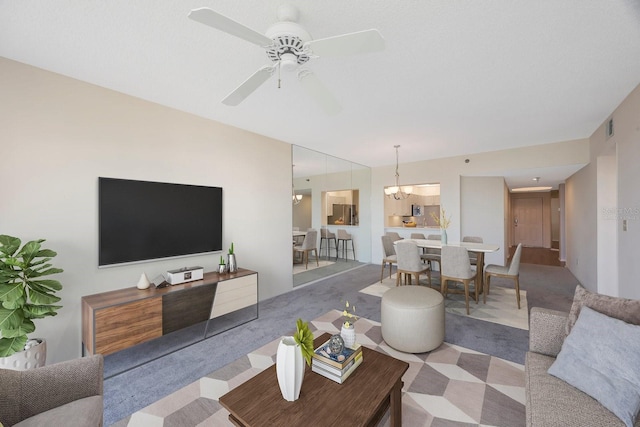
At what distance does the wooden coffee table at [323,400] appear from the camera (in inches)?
48.4

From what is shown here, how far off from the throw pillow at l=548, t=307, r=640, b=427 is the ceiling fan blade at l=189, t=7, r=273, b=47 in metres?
2.41

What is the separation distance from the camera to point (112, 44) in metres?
1.93

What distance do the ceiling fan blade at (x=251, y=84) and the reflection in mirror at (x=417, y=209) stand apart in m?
5.88

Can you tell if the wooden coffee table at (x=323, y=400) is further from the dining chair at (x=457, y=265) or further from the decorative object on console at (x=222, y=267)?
the dining chair at (x=457, y=265)

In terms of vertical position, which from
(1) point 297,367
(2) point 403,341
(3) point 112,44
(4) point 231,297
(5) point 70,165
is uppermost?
(3) point 112,44

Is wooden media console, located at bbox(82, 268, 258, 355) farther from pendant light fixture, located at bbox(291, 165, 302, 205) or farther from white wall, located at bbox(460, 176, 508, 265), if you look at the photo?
white wall, located at bbox(460, 176, 508, 265)

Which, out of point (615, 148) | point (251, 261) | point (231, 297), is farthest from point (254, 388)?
point (615, 148)

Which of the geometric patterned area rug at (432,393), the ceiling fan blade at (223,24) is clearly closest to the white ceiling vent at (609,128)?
the geometric patterned area rug at (432,393)

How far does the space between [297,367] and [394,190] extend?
5970 millimetres

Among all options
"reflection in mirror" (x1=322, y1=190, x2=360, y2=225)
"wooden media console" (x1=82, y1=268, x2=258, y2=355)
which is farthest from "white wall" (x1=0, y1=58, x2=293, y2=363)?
"reflection in mirror" (x1=322, y1=190, x2=360, y2=225)

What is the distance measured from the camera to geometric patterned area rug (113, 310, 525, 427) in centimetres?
171

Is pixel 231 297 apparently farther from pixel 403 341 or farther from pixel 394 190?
pixel 394 190

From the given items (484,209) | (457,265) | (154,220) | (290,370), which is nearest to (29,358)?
(154,220)

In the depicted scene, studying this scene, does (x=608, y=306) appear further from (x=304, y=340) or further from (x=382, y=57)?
(x=382, y=57)
